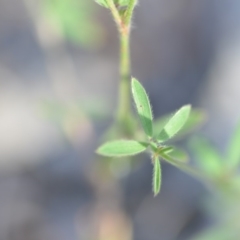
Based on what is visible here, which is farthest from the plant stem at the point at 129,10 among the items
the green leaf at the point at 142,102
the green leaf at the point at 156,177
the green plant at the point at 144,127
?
the green leaf at the point at 156,177

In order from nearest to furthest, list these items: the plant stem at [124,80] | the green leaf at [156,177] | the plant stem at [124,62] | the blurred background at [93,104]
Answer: the green leaf at [156,177] → the plant stem at [124,62] → the plant stem at [124,80] → the blurred background at [93,104]

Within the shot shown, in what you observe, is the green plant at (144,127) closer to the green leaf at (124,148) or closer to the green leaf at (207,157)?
the green leaf at (124,148)

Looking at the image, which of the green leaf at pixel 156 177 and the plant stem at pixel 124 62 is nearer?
the green leaf at pixel 156 177

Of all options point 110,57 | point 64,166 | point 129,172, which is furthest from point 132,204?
point 110,57

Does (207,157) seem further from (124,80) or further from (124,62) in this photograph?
(124,62)

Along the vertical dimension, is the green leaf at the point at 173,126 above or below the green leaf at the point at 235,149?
below

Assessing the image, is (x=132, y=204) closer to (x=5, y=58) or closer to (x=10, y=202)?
(x=10, y=202)

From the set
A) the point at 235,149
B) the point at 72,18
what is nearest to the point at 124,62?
the point at 235,149
